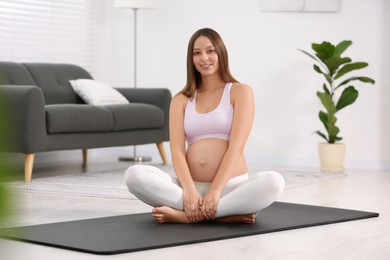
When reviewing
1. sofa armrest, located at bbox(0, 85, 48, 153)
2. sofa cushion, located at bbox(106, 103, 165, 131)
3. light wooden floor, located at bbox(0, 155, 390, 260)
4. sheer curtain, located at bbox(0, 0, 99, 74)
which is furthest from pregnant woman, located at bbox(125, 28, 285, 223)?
sheer curtain, located at bbox(0, 0, 99, 74)

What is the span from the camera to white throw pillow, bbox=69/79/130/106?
5500 millimetres

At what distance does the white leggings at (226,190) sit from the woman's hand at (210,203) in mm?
35

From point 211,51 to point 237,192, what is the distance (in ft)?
1.98

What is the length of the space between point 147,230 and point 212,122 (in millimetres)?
514

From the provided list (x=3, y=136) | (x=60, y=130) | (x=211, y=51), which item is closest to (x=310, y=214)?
(x=211, y=51)

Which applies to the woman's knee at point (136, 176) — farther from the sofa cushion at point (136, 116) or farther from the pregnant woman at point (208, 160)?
the sofa cushion at point (136, 116)

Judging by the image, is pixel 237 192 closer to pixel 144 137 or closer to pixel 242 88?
pixel 242 88

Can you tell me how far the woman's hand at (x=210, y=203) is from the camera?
106 inches

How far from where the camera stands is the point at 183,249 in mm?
2350

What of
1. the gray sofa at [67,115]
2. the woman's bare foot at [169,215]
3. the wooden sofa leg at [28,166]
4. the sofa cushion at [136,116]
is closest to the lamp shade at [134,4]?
the gray sofa at [67,115]

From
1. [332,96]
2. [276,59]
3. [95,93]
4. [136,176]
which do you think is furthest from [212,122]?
[276,59]

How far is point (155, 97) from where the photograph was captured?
5.78 metres

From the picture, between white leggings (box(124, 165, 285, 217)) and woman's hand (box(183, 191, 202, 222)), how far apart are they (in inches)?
1.8

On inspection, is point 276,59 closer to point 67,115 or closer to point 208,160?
point 67,115
